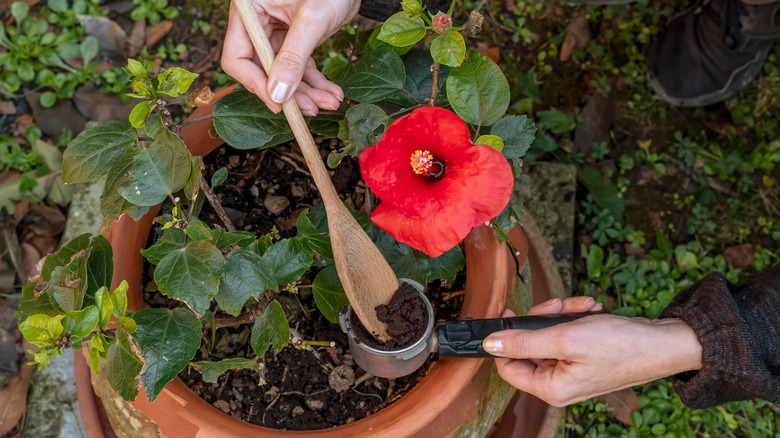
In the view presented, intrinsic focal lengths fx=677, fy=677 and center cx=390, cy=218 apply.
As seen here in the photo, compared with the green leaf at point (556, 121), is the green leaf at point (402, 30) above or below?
above

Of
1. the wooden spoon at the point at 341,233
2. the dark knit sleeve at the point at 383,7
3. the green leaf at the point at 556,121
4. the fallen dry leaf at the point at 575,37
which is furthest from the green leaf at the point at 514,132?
the fallen dry leaf at the point at 575,37

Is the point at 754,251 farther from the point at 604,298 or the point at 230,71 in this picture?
the point at 230,71

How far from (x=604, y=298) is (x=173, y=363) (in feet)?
3.69

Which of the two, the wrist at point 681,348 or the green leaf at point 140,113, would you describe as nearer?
the green leaf at point 140,113

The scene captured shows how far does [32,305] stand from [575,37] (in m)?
1.54

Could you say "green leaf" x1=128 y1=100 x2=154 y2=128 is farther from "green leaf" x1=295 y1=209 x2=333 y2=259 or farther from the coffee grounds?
the coffee grounds

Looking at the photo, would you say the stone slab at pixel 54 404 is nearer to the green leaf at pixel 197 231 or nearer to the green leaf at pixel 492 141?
the green leaf at pixel 197 231

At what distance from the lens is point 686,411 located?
A: 1.54 m

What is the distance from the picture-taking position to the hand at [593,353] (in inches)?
37.2

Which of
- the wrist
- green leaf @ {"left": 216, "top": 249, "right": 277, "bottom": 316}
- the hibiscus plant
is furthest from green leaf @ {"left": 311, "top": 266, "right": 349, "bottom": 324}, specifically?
the wrist

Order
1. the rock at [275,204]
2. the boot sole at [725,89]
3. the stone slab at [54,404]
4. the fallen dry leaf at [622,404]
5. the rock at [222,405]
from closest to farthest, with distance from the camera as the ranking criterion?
the rock at [222,405]
the rock at [275,204]
the stone slab at [54,404]
the fallen dry leaf at [622,404]
the boot sole at [725,89]

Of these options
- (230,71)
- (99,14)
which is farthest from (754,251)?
(99,14)

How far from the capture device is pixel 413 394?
Answer: 0.99m

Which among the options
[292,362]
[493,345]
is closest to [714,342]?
[493,345]
